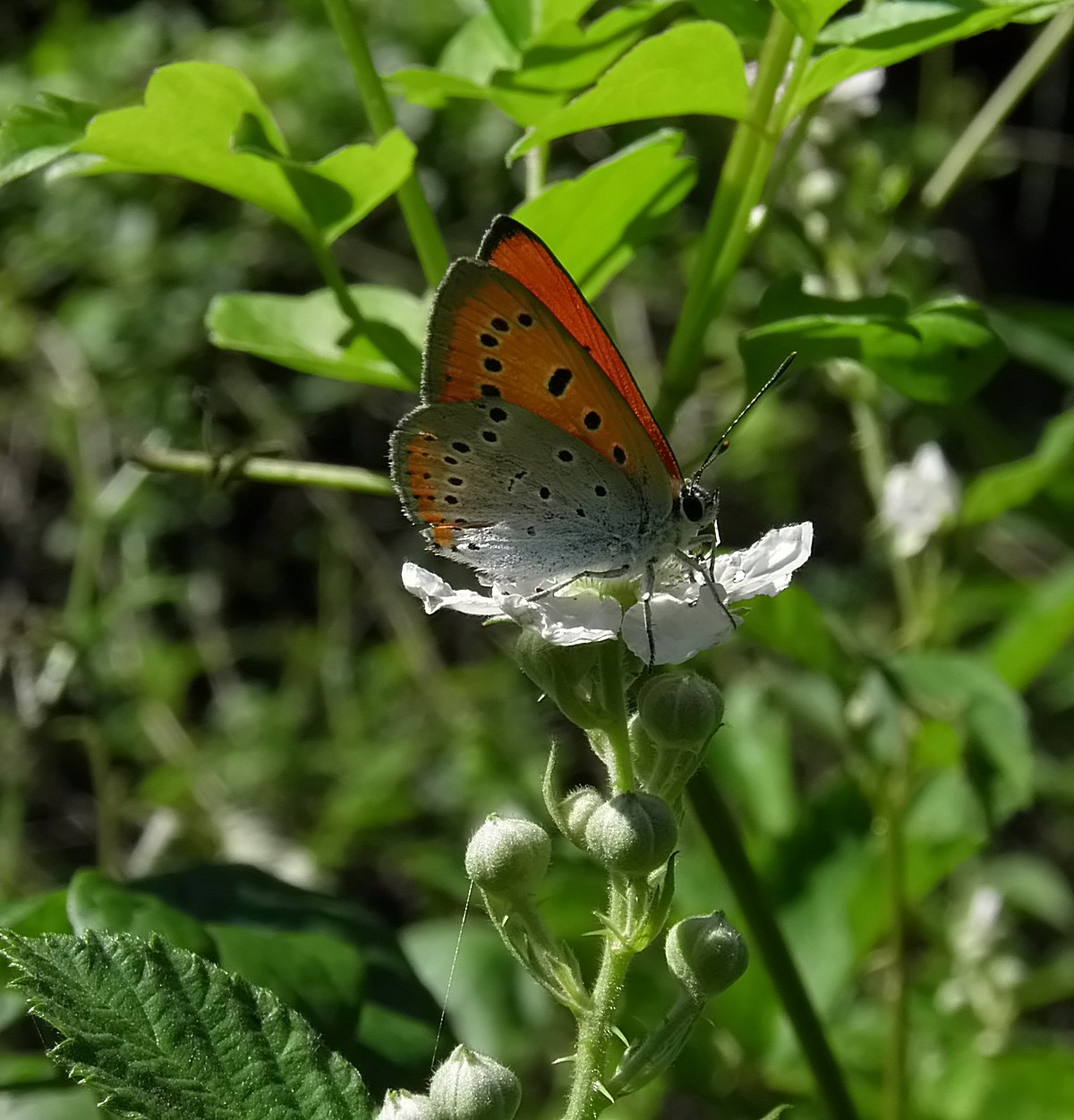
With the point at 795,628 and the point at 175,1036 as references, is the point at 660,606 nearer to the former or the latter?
the point at 795,628

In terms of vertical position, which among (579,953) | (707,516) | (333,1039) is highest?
(707,516)

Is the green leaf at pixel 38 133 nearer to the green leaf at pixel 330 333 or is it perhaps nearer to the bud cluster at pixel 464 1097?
the green leaf at pixel 330 333

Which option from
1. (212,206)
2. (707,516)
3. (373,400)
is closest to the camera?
(707,516)

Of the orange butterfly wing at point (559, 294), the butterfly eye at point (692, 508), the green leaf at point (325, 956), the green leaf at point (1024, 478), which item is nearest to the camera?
the orange butterfly wing at point (559, 294)

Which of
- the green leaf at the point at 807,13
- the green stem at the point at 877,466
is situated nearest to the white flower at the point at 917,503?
the green stem at the point at 877,466

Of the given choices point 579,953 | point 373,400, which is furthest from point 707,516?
point 373,400

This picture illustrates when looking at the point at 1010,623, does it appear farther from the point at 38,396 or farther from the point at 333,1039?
the point at 38,396

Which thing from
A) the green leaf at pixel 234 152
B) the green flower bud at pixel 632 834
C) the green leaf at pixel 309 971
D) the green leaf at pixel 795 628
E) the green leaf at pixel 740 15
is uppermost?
the green leaf at pixel 740 15
